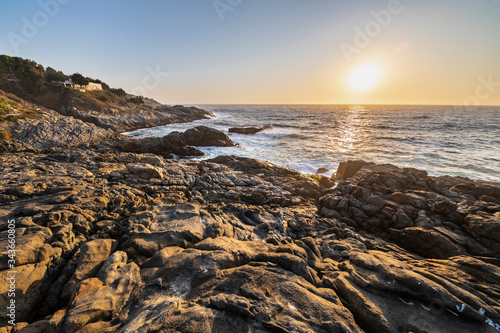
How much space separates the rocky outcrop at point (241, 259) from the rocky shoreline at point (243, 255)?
0.04 m

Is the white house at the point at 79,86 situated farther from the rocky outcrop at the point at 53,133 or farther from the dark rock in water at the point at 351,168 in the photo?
the dark rock in water at the point at 351,168

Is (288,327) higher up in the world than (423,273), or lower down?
higher up

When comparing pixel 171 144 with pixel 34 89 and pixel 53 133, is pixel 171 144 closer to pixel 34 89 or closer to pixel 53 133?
pixel 53 133

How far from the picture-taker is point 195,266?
19.9 feet

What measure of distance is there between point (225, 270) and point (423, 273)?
6945 mm

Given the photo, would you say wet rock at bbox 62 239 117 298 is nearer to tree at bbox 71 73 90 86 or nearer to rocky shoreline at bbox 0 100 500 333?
rocky shoreline at bbox 0 100 500 333

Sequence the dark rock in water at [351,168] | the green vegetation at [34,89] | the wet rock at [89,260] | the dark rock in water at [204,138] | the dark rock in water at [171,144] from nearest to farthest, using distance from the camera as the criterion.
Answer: the wet rock at [89,260], the dark rock in water at [351,168], the dark rock in water at [171,144], the dark rock in water at [204,138], the green vegetation at [34,89]

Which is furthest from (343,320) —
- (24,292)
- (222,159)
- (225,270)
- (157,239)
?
(222,159)

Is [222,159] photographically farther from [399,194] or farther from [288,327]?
[288,327]

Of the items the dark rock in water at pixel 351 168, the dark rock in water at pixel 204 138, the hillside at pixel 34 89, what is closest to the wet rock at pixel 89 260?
the dark rock in water at pixel 351 168

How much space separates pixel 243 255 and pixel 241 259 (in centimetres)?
16

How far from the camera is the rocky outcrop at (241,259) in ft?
15.5

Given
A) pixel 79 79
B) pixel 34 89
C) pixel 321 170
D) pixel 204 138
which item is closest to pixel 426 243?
pixel 321 170

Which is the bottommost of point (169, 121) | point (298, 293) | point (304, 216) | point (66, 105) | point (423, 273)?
point (304, 216)
